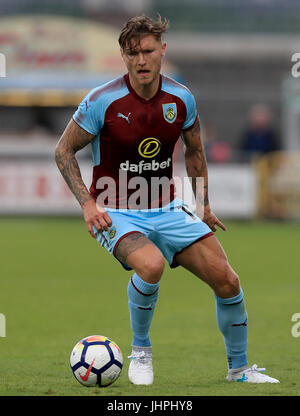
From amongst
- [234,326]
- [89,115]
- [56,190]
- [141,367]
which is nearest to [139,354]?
[141,367]

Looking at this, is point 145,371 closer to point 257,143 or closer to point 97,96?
point 97,96

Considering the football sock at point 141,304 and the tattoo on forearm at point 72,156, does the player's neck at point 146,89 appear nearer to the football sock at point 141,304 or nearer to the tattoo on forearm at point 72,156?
the tattoo on forearm at point 72,156

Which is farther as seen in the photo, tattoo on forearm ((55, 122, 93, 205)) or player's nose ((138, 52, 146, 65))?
tattoo on forearm ((55, 122, 93, 205))

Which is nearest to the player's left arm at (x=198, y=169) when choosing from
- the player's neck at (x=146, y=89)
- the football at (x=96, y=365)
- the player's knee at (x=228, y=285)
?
the player's neck at (x=146, y=89)

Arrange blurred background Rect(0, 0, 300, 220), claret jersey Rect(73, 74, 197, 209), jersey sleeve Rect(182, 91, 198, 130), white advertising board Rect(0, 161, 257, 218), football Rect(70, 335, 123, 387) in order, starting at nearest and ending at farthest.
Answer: football Rect(70, 335, 123, 387) → claret jersey Rect(73, 74, 197, 209) → jersey sleeve Rect(182, 91, 198, 130) → white advertising board Rect(0, 161, 257, 218) → blurred background Rect(0, 0, 300, 220)

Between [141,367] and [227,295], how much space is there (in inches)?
29.0

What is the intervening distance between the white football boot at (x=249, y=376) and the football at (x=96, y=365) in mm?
790

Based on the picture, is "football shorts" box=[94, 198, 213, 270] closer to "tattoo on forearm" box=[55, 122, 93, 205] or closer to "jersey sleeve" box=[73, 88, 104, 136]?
"tattoo on forearm" box=[55, 122, 93, 205]

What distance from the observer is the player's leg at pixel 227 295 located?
6.32 m

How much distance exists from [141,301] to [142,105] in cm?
130

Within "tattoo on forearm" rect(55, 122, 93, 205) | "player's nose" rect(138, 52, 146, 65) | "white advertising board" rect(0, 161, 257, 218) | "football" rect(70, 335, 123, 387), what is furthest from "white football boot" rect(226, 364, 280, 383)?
"white advertising board" rect(0, 161, 257, 218)

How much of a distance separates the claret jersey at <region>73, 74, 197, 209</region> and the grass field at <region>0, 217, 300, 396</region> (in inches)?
49.2

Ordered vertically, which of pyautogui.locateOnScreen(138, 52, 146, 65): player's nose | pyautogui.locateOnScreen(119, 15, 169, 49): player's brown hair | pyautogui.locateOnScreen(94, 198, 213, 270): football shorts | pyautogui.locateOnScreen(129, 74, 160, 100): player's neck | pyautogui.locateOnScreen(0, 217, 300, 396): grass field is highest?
pyautogui.locateOnScreen(119, 15, 169, 49): player's brown hair

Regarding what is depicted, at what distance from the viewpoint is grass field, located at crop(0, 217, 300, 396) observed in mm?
6305
